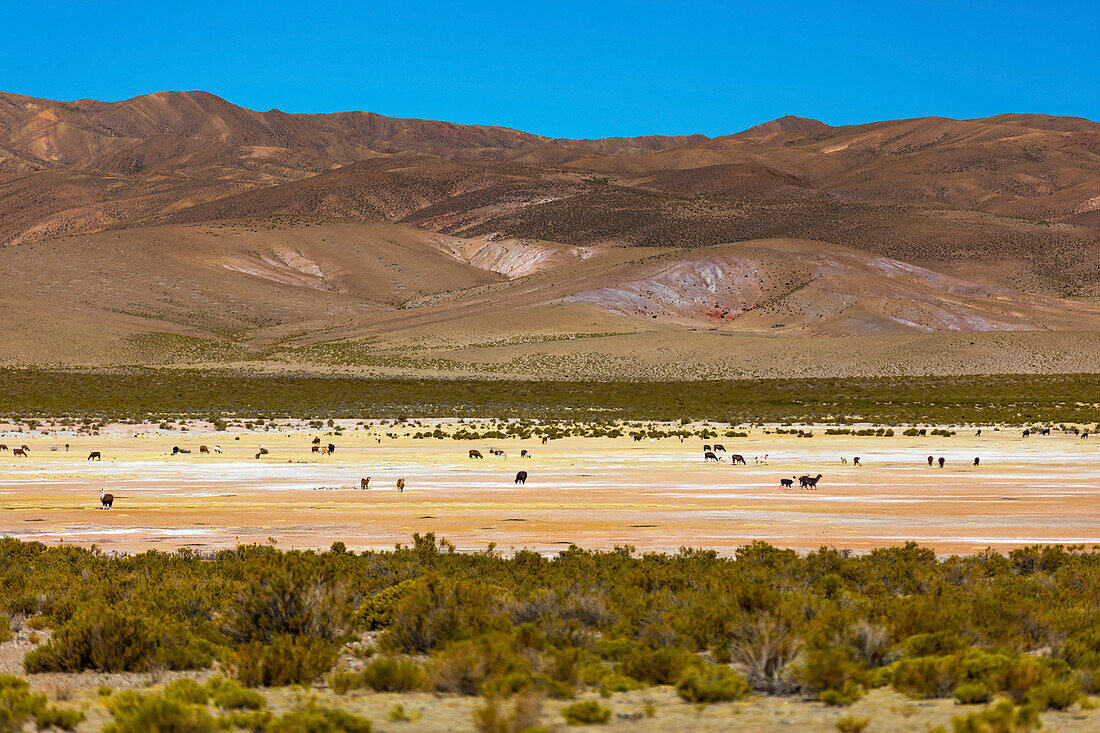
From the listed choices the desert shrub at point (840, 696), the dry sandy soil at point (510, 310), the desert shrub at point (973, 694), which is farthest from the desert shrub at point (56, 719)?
the dry sandy soil at point (510, 310)

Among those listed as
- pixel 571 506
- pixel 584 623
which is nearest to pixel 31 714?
pixel 584 623

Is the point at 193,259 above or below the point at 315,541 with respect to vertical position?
above

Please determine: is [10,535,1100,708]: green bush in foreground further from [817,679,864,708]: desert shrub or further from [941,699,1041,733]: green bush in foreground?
[941,699,1041,733]: green bush in foreground

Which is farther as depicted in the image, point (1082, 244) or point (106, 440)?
point (1082, 244)

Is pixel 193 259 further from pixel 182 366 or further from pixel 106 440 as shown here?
pixel 106 440

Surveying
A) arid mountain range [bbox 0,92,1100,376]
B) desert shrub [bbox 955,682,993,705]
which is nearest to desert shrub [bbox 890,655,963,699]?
desert shrub [bbox 955,682,993,705]

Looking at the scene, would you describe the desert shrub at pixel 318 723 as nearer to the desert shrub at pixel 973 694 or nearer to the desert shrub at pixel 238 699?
the desert shrub at pixel 238 699

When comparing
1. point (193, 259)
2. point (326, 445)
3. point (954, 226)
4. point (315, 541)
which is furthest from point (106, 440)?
point (954, 226)
